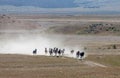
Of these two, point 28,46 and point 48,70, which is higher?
point 48,70

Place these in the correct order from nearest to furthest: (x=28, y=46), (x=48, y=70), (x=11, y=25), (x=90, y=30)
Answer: (x=48, y=70) → (x=28, y=46) → (x=90, y=30) → (x=11, y=25)

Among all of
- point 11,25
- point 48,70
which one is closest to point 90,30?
point 11,25

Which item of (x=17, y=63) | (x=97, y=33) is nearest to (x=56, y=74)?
(x=17, y=63)

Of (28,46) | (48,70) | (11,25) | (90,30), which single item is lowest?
(90,30)

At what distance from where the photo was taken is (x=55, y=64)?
193 feet

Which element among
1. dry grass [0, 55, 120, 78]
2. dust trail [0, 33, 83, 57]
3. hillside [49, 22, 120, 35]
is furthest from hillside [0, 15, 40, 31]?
dry grass [0, 55, 120, 78]

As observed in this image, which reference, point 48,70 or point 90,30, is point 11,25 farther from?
point 48,70

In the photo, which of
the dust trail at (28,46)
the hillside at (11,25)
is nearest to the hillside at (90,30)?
the hillside at (11,25)

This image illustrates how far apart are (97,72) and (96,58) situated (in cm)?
2209

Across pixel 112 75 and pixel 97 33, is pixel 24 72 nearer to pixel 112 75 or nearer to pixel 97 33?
pixel 112 75

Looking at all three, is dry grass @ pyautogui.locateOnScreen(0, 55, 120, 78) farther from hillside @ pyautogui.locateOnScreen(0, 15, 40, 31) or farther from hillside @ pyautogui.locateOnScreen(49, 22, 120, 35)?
hillside @ pyautogui.locateOnScreen(0, 15, 40, 31)

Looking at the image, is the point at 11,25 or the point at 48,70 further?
the point at 11,25

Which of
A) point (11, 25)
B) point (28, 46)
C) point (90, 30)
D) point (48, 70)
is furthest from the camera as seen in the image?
point (11, 25)

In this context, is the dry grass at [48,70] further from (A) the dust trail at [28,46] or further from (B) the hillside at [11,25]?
(B) the hillside at [11,25]
